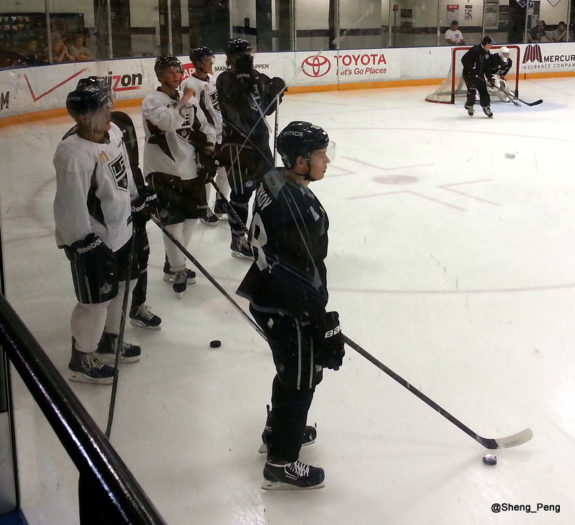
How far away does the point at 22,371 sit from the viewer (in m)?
0.65

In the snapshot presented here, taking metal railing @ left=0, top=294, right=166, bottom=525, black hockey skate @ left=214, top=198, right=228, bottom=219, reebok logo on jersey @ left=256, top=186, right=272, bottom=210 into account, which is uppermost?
reebok logo on jersey @ left=256, top=186, right=272, bottom=210

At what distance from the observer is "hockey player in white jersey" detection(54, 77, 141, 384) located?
1481 mm

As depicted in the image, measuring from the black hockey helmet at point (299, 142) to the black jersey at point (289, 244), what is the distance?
36mm

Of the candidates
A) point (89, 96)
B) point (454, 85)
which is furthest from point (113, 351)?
point (454, 85)

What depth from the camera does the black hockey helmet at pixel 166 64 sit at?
1565 mm

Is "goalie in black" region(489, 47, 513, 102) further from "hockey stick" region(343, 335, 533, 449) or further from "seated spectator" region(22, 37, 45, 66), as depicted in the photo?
"seated spectator" region(22, 37, 45, 66)

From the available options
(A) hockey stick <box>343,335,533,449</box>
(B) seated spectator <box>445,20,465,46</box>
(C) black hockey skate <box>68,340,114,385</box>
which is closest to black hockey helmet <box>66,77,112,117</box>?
(C) black hockey skate <box>68,340,114,385</box>

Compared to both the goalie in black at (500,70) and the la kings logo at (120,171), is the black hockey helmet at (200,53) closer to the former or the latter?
the la kings logo at (120,171)

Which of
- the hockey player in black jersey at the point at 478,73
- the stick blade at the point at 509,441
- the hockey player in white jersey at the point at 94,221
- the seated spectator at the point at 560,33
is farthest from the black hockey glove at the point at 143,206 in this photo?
the seated spectator at the point at 560,33

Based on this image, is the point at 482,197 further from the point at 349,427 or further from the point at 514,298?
the point at 349,427

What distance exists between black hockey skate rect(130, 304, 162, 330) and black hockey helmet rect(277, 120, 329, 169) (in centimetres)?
95

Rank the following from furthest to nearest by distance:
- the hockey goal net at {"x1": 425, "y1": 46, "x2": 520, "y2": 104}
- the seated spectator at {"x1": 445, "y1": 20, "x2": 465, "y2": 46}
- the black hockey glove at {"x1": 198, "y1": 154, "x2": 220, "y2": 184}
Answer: the hockey goal net at {"x1": 425, "y1": 46, "x2": 520, "y2": 104}, the seated spectator at {"x1": 445, "y1": 20, "x2": 465, "y2": 46}, the black hockey glove at {"x1": 198, "y1": 154, "x2": 220, "y2": 184}

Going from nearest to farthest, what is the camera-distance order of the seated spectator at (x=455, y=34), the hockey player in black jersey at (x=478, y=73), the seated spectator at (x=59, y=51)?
1. the seated spectator at (x=59, y=51)
2. the seated spectator at (x=455, y=34)
3. the hockey player in black jersey at (x=478, y=73)

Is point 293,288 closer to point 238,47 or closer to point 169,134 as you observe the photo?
point 238,47
